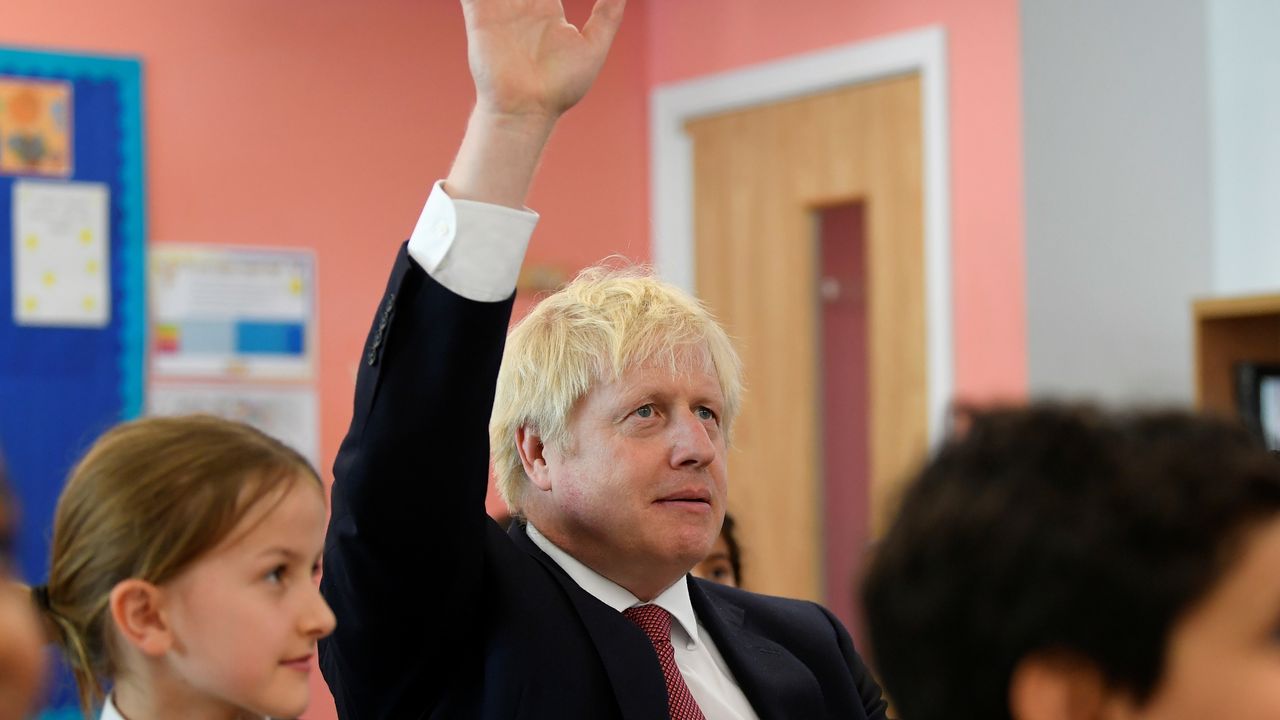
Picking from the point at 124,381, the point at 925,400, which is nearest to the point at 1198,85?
→ the point at 925,400

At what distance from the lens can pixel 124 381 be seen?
3.62m

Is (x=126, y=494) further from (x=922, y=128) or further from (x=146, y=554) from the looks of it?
(x=922, y=128)

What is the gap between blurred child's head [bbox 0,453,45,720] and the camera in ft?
1.50

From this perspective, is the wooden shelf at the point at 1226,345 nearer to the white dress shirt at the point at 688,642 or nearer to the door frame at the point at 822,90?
the door frame at the point at 822,90

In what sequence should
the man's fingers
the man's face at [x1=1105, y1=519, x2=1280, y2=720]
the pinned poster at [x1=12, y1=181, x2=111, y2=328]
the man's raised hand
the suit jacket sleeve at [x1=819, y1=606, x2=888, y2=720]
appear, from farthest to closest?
1. the pinned poster at [x1=12, y1=181, x2=111, y2=328]
2. the suit jacket sleeve at [x1=819, y1=606, x2=888, y2=720]
3. the man's fingers
4. the man's raised hand
5. the man's face at [x1=1105, y1=519, x2=1280, y2=720]

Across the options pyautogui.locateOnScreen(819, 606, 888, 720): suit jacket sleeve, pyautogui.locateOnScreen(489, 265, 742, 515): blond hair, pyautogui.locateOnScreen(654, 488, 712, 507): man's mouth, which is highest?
pyautogui.locateOnScreen(489, 265, 742, 515): blond hair

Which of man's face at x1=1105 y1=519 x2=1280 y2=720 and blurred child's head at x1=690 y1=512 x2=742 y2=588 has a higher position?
man's face at x1=1105 y1=519 x2=1280 y2=720

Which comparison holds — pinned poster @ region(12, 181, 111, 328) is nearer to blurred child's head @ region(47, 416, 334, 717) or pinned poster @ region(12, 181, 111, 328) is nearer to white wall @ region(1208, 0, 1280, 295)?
blurred child's head @ region(47, 416, 334, 717)

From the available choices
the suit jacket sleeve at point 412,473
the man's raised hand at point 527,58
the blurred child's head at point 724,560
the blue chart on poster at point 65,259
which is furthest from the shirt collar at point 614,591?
the blue chart on poster at point 65,259

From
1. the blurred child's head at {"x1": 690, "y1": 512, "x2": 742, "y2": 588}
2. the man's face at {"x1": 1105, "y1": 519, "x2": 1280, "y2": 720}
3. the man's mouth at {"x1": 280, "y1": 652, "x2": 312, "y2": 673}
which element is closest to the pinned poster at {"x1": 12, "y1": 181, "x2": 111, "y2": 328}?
the blurred child's head at {"x1": 690, "y1": 512, "x2": 742, "y2": 588}

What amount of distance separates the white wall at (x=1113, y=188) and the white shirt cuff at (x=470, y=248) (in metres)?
2.27

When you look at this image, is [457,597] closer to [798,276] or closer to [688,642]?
[688,642]

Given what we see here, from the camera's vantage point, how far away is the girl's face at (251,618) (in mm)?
1239

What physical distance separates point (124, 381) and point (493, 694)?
2.43m
